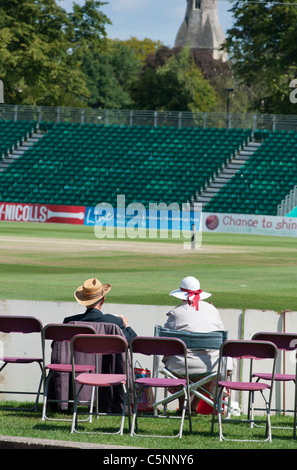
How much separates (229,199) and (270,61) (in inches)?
547

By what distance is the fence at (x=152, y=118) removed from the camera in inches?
1794

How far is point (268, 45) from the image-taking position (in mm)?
53281

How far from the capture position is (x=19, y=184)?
47.4m

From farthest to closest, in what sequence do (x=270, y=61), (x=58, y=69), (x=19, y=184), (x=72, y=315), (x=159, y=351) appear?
(x=58, y=69) → (x=270, y=61) → (x=19, y=184) → (x=72, y=315) → (x=159, y=351)

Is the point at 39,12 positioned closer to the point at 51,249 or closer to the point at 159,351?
the point at 51,249

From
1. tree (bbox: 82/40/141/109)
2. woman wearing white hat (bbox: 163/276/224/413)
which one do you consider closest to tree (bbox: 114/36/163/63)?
tree (bbox: 82/40/141/109)

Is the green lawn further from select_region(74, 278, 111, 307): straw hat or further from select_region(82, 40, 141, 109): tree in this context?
select_region(82, 40, 141, 109): tree

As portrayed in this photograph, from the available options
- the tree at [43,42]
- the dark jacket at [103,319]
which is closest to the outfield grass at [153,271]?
the dark jacket at [103,319]

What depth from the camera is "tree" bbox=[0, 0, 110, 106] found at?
179 feet

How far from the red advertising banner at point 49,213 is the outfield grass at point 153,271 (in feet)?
28.3

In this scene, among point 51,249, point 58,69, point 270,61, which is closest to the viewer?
point 51,249

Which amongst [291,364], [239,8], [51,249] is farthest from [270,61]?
[291,364]

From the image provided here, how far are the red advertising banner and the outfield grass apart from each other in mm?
8631

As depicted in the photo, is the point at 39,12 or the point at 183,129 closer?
the point at 183,129
